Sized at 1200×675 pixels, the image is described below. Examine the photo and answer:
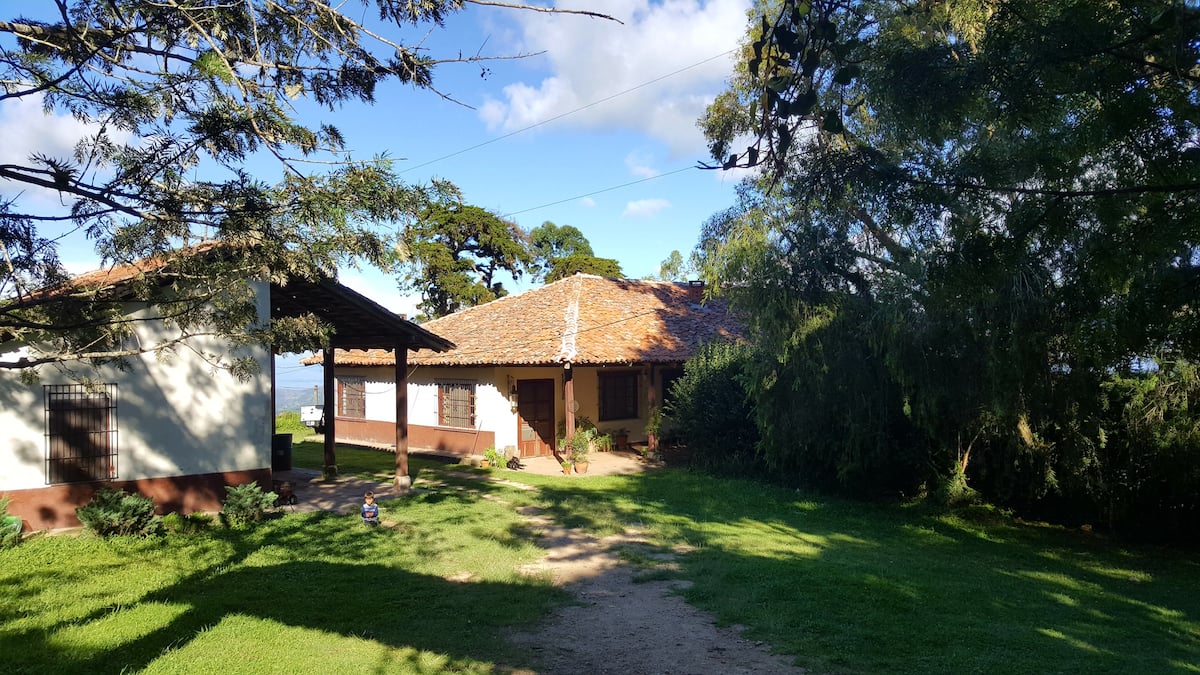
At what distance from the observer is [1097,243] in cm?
527

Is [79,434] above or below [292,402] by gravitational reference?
above

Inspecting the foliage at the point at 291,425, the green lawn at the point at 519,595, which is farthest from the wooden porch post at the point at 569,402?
the foliage at the point at 291,425

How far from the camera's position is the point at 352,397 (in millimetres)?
24156

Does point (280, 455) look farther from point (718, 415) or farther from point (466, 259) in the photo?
point (466, 259)

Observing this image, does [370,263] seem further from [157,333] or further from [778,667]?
[157,333]

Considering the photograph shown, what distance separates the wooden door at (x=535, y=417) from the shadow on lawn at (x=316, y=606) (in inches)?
393

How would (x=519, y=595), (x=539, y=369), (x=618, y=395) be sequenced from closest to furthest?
(x=519, y=595) → (x=539, y=369) → (x=618, y=395)

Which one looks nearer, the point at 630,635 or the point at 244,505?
the point at 630,635

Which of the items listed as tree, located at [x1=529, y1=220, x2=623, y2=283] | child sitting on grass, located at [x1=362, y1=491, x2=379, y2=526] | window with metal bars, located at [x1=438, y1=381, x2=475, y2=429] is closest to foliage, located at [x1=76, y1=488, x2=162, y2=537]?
child sitting on grass, located at [x1=362, y1=491, x2=379, y2=526]

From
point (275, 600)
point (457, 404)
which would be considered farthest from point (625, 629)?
point (457, 404)

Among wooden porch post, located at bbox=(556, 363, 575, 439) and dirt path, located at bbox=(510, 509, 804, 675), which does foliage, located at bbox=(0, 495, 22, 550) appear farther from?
wooden porch post, located at bbox=(556, 363, 575, 439)

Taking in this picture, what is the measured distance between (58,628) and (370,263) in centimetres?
416

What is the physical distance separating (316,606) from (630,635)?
3.04 m

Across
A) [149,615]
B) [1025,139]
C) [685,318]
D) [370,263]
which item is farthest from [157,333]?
[685,318]
